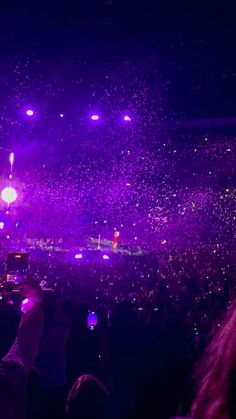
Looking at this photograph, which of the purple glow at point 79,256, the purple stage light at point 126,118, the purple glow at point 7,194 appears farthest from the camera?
the purple glow at point 79,256

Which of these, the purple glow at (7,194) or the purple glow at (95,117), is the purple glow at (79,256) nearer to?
the purple glow at (7,194)

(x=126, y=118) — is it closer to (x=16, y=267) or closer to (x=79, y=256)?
(x=79, y=256)

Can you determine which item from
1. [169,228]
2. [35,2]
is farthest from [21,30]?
[169,228]

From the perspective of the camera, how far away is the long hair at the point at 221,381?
723 millimetres

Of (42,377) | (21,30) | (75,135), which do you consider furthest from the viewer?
(75,135)

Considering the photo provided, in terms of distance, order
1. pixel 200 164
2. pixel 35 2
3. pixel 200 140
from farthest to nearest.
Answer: pixel 200 164
pixel 200 140
pixel 35 2

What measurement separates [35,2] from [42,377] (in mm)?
3821

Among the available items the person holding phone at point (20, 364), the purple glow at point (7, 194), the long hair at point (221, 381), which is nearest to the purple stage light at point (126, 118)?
the purple glow at point (7, 194)

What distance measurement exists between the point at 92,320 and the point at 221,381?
10.3 feet

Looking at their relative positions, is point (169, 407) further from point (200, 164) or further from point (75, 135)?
point (200, 164)

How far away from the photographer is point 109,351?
3570mm

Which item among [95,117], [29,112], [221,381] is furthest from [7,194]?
[221,381]

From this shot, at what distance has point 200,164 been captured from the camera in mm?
11703

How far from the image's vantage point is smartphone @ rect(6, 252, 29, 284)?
139 inches
